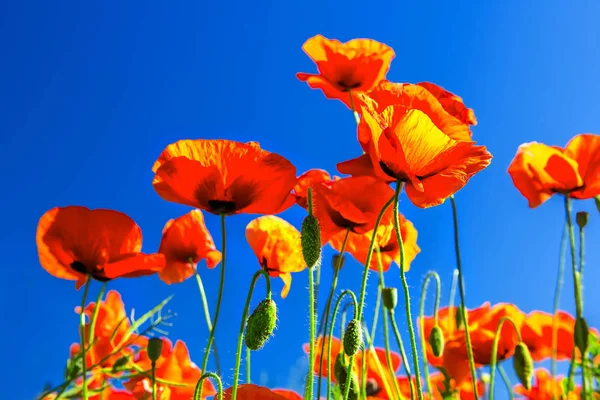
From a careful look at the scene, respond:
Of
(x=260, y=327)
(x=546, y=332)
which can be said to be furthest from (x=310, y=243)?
(x=546, y=332)

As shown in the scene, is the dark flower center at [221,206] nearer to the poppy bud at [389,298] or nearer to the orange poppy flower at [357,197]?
the orange poppy flower at [357,197]

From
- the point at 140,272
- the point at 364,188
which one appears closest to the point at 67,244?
the point at 140,272

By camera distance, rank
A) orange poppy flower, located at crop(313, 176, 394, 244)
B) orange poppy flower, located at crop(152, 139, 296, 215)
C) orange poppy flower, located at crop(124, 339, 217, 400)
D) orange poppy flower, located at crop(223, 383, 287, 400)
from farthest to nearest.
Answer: orange poppy flower, located at crop(124, 339, 217, 400), orange poppy flower, located at crop(313, 176, 394, 244), orange poppy flower, located at crop(152, 139, 296, 215), orange poppy flower, located at crop(223, 383, 287, 400)

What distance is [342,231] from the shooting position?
174 centimetres

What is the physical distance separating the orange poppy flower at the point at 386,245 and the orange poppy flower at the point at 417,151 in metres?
0.51

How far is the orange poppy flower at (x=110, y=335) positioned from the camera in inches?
79.2

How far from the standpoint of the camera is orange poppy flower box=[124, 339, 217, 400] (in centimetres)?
195

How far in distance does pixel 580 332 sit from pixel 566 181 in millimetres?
541

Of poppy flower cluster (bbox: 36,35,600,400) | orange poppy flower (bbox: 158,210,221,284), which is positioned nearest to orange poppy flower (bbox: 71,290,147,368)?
poppy flower cluster (bbox: 36,35,600,400)

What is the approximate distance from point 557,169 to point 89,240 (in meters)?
1.49

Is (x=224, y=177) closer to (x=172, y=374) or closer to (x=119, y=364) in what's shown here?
(x=119, y=364)

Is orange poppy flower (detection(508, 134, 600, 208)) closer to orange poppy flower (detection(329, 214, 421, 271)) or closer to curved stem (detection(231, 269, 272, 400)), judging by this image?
orange poppy flower (detection(329, 214, 421, 271))

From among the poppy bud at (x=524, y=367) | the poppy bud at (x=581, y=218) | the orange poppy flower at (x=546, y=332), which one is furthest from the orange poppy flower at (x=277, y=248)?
the orange poppy flower at (x=546, y=332)

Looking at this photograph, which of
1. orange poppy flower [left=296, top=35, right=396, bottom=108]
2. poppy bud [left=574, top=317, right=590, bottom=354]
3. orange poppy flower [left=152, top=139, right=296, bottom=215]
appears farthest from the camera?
orange poppy flower [left=296, top=35, right=396, bottom=108]
